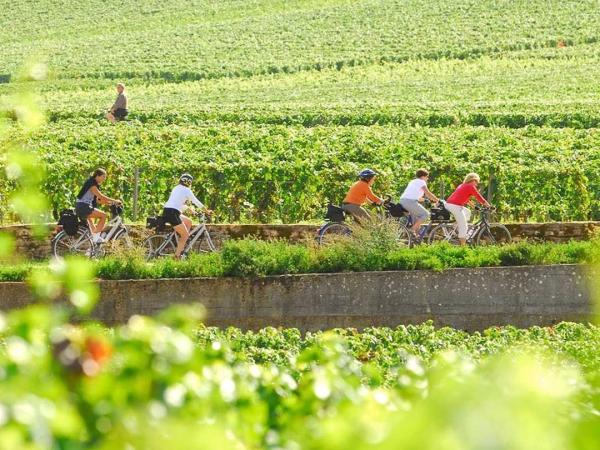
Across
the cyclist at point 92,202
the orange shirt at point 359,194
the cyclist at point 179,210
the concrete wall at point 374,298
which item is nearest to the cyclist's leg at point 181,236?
the cyclist at point 179,210

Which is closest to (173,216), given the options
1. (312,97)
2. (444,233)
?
(444,233)

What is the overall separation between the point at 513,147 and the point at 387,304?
14.8m

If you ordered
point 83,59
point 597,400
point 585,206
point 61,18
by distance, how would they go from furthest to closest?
point 61,18 → point 83,59 → point 585,206 → point 597,400

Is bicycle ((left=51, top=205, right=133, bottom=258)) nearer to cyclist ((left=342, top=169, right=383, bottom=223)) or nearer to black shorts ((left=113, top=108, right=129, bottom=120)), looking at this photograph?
cyclist ((left=342, top=169, right=383, bottom=223))

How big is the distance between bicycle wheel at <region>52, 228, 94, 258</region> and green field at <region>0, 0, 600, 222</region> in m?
2.23

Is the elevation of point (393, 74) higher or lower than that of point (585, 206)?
lower

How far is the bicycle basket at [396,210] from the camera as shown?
22.0 m

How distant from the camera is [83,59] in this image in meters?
80.8

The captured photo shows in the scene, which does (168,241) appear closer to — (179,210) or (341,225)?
(179,210)

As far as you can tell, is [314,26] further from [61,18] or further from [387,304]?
[387,304]

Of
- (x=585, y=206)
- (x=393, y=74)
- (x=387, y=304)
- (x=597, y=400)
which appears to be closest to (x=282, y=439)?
(x=597, y=400)

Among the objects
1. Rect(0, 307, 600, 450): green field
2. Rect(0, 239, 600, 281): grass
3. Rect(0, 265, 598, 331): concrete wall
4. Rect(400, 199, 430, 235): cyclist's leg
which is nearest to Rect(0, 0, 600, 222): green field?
Rect(0, 307, 600, 450): green field

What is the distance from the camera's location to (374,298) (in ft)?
58.7

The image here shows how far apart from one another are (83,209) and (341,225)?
3.40 m
